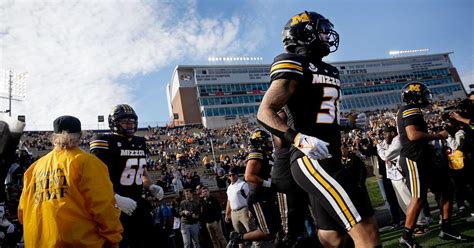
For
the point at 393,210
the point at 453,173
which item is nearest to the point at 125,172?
the point at 393,210

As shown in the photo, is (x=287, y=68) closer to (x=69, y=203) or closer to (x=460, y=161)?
(x=69, y=203)

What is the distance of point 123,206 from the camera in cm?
415

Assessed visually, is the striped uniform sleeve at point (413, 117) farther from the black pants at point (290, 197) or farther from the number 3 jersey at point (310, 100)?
the number 3 jersey at point (310, 100)

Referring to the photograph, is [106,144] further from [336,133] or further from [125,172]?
[336,133]

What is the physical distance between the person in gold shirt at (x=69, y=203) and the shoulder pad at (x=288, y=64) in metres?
1.90

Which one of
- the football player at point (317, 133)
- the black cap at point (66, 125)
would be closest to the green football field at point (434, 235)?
the football player at point (317, 133)

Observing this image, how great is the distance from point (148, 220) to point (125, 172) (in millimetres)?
763

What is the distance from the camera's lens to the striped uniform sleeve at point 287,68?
268cm

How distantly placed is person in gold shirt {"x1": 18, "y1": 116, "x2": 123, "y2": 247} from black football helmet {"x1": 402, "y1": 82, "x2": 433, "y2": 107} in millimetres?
4656

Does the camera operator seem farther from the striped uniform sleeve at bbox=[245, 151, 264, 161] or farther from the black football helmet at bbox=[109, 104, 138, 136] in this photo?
the black football helmet at bbox=[109, 104, 138, 136]

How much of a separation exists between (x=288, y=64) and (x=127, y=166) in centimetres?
309

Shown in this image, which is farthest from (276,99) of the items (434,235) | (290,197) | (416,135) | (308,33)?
(434,235)

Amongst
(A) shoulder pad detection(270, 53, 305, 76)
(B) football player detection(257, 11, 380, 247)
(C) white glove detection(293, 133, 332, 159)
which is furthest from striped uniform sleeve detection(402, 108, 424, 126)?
(C) white glove detection(293, 133, 332, 159)

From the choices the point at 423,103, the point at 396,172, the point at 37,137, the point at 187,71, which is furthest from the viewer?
the point at 187,71
